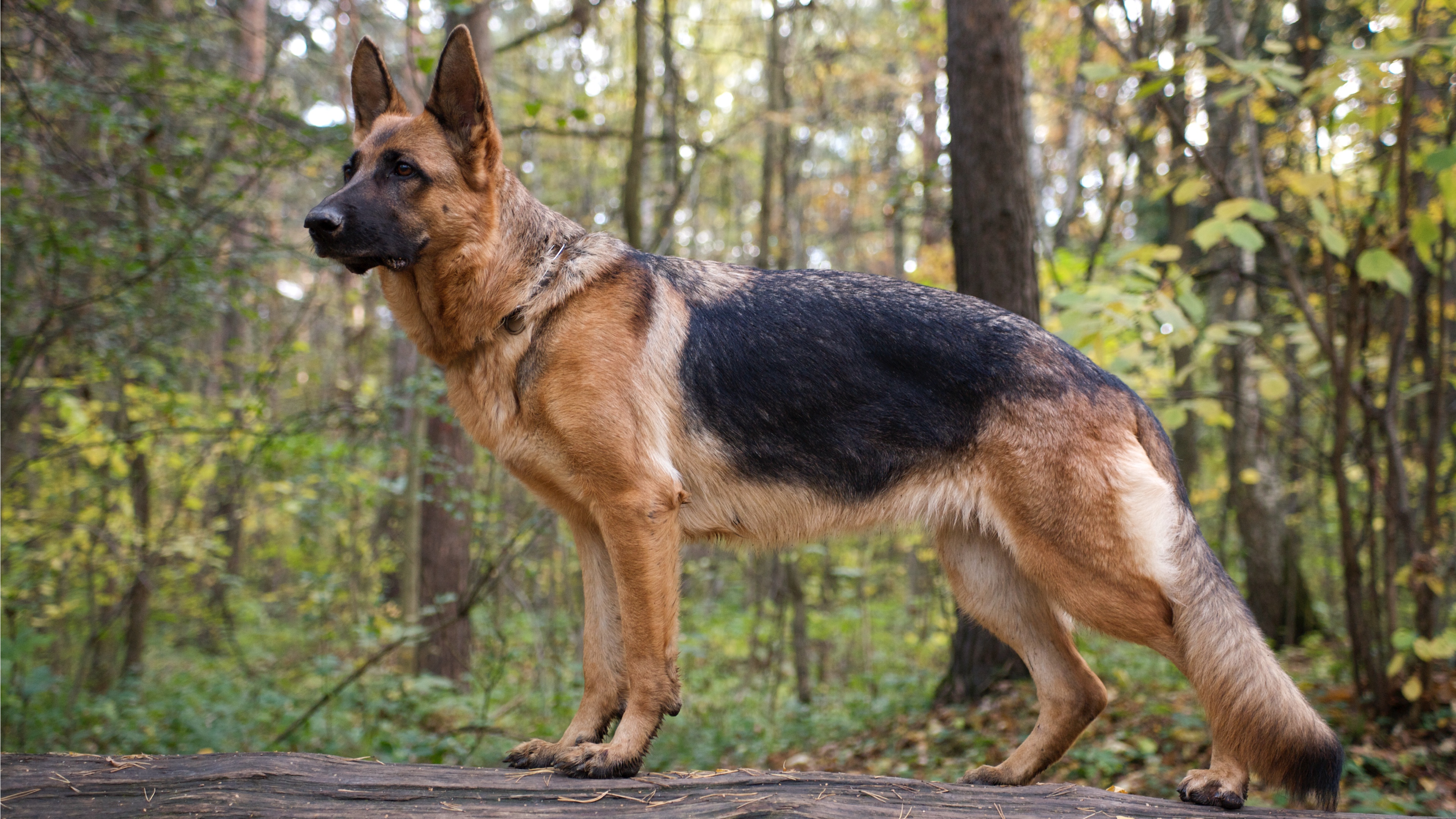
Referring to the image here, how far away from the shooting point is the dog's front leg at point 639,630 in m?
2.88

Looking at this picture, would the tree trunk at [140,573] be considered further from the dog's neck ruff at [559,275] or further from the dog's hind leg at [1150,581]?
the dog's hind leg at [1150,581]

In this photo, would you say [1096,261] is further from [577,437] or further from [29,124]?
[29,124]

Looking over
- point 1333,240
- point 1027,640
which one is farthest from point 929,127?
point 1027,640

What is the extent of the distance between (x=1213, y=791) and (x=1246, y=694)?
14.2 inches

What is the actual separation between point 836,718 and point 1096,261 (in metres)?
4.82

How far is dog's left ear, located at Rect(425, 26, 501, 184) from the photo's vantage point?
3.13 meters

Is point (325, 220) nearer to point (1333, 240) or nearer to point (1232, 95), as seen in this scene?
point (1232, 95)

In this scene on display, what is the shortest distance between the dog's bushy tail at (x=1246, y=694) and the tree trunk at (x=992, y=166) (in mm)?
2984

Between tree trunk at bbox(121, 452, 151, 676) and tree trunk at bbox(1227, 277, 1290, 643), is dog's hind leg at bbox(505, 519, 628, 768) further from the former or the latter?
tree trunk at bbox(1227, 277, 1290, 643)

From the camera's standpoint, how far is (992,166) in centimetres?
562

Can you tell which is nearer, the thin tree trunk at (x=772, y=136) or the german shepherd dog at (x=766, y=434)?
the german shepherd dog at (x=766, y=434)

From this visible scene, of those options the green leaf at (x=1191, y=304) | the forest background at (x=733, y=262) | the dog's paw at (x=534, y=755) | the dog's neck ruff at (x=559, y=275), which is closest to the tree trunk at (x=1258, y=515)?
the forest background at (x=733, y=262)

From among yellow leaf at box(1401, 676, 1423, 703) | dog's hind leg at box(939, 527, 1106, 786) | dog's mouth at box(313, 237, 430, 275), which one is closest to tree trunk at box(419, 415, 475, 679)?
dog's mouth at box(313, 237, 430, 275)

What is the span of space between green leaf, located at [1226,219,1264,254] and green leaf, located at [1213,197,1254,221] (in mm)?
41
